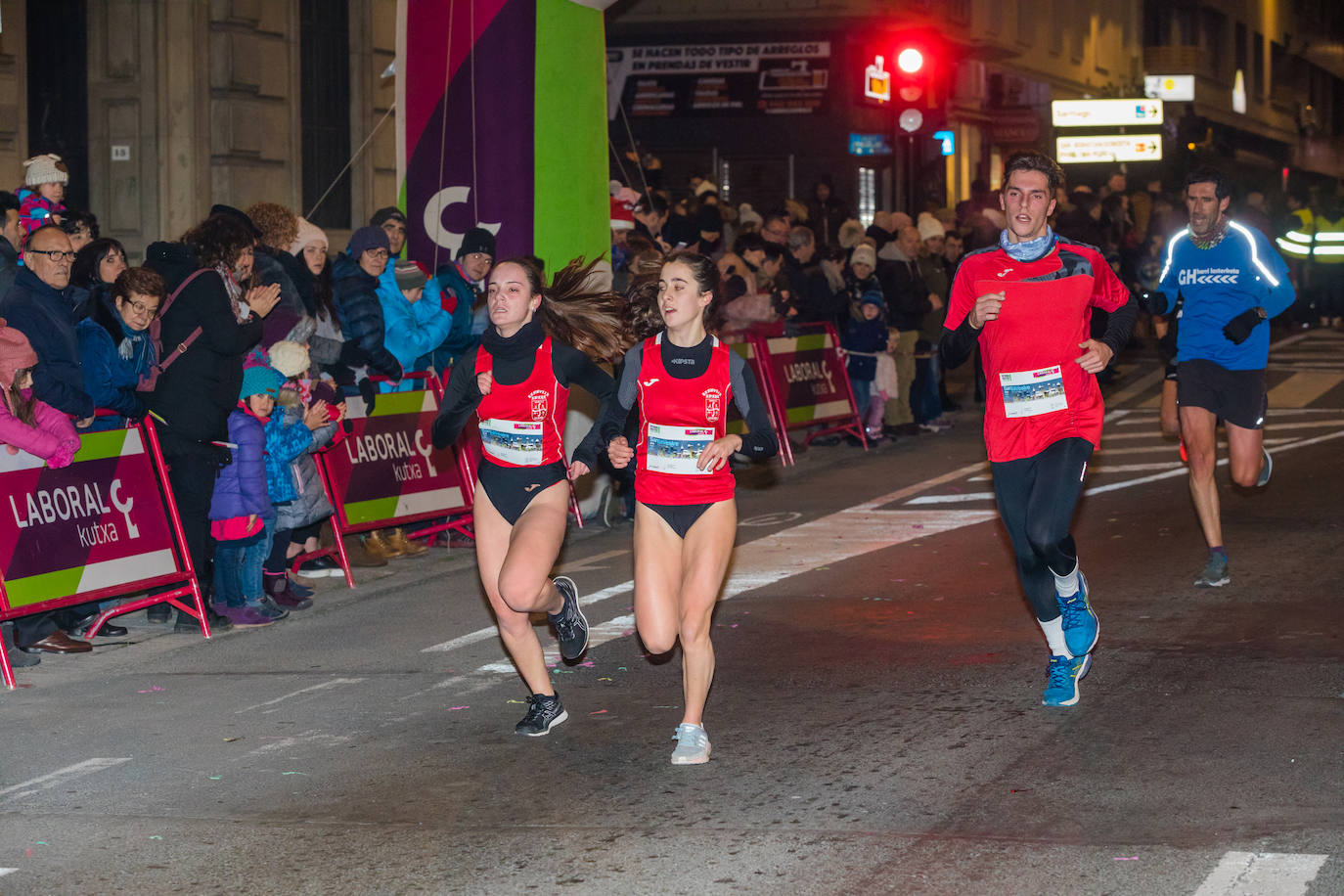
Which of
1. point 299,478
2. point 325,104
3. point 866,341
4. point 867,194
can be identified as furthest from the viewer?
point 867,194

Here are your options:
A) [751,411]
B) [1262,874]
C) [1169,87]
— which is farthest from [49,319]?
[1169,87]

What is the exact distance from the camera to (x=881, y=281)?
1772 cm

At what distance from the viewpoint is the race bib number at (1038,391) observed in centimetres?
730

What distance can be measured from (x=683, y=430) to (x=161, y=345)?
3822mm

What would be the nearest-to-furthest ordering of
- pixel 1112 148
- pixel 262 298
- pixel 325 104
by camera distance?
pixel 262 298 → pixel 325 104 → pixel 1112 148

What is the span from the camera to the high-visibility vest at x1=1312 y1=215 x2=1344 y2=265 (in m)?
29.7

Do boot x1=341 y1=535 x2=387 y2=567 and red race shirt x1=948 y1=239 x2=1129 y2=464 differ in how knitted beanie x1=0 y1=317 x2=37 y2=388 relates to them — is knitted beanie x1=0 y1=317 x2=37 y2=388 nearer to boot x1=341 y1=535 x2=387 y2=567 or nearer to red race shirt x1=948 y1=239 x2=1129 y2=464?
boot x1=341 y1=535 x2=387 y2=567

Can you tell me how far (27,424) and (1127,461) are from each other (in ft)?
30.9

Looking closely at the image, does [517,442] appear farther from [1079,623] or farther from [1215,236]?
[1215,236]

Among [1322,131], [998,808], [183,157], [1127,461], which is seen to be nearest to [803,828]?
[998,808]

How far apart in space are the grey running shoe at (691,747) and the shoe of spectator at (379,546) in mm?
5193

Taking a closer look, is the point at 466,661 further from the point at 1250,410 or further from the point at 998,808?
the point at 1250,410

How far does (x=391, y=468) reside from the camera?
1159 cm

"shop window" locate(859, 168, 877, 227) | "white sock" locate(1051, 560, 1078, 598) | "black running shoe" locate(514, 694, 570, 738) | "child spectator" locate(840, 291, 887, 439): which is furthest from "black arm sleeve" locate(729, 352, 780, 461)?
"shop window" locate(859, 168, 877, 227)
